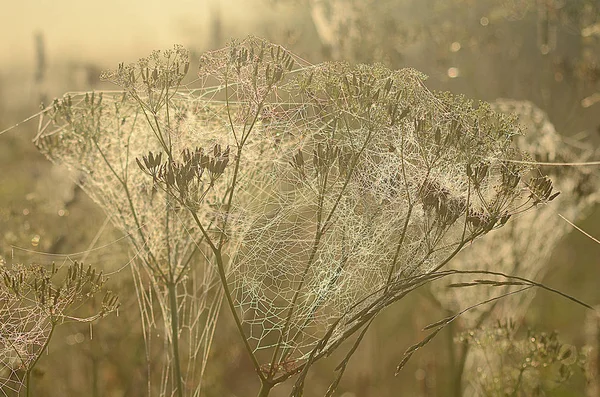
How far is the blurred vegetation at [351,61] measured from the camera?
4559mm

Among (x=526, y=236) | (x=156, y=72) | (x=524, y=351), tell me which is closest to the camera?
(x=156, y=72)

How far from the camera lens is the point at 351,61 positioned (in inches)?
241

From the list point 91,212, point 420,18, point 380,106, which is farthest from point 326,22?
point 380,106

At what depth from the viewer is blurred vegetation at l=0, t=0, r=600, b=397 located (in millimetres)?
4559

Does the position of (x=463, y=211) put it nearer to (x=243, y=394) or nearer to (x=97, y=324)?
(x=97, y=324)

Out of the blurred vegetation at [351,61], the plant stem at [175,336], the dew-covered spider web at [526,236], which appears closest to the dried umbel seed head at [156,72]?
the plant stem at [175,336]

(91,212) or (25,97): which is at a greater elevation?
(25,97)

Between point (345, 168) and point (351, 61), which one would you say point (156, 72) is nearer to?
point (345, 168)

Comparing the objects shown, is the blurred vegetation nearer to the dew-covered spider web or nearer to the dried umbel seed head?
the dew-covered spider web

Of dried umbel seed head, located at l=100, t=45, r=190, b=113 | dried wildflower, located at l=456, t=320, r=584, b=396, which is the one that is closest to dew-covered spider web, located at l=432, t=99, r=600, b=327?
dried wildflower, located at l=456, t=320, r=584, b=396

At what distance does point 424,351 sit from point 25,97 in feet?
16.7

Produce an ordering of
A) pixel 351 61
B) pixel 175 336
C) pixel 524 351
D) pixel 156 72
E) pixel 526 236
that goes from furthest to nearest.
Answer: pixel 351 61 < pixel 526 236 < pixel 524 351 < pixel 175 336 < pixel 156 72

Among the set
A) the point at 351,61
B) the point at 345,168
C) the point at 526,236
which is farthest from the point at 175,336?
the point at 351,61

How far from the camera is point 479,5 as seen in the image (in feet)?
25.2
